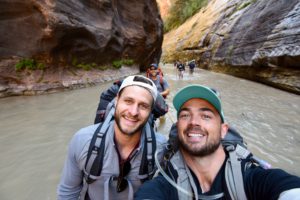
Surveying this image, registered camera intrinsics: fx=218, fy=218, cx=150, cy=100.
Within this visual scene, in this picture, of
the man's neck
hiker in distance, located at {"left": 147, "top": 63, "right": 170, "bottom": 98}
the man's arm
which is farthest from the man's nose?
hiker in distance, located at {"left": 147, "top": 63, "right": 170, "bottom": 98}

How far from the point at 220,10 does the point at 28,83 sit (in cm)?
2641

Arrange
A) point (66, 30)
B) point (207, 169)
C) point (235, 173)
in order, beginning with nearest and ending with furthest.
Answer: point (235, 173) → point (207, 169) → point (66, 30)

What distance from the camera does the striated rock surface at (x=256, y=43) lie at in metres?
11.3

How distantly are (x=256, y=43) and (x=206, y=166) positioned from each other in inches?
618

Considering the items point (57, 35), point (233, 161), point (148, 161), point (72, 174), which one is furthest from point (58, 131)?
point (57, 35)

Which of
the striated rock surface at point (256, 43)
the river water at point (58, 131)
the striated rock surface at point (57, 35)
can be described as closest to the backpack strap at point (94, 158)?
the river water at point (58, 131)

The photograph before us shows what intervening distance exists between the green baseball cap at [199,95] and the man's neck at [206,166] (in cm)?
39

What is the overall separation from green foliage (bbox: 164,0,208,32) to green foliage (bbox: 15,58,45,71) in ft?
121

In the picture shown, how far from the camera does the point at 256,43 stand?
49.6 ft

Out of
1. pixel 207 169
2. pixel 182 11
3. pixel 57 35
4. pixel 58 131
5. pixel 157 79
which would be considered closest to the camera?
pixel 207 169

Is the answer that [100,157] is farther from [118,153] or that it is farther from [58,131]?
[58,131]

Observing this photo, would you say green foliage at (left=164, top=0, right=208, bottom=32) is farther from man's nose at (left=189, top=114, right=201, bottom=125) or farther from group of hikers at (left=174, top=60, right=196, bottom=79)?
man's nose at (left=189, top=114, right=201, bottom=125)

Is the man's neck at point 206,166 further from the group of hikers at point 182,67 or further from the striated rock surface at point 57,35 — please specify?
the group of hikers at point 182,67

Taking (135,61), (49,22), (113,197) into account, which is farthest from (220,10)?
(113,197)
